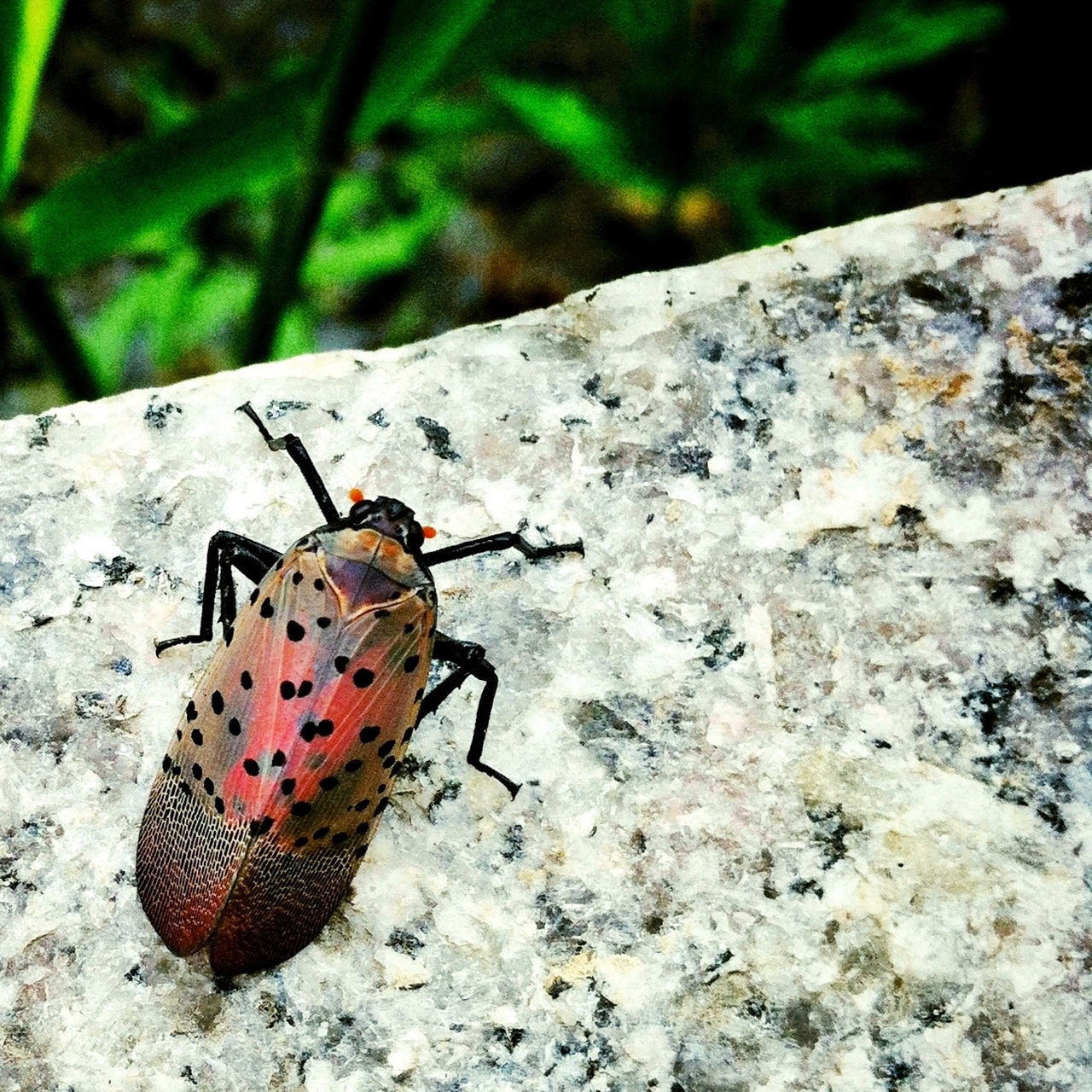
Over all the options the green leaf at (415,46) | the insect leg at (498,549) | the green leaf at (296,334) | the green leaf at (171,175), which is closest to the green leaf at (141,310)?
the green leaf at (296,334)

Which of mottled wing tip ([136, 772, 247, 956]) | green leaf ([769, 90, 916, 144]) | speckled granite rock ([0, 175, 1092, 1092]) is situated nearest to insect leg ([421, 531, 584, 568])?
speckled granite rock ([0, 175, 1092, 1092])

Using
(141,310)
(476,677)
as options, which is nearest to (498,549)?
(476,677)

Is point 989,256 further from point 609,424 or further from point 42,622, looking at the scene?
point 42,622

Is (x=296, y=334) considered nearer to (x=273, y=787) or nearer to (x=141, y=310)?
(x=141, y=310)

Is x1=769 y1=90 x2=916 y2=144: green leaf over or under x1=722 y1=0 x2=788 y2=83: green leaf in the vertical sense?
under

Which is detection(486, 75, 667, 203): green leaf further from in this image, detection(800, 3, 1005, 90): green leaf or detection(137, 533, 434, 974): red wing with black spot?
detection(137, 533, 434, 974): red wing with black spot

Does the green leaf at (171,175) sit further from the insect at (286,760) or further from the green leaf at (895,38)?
the green leaf at (895,38)
